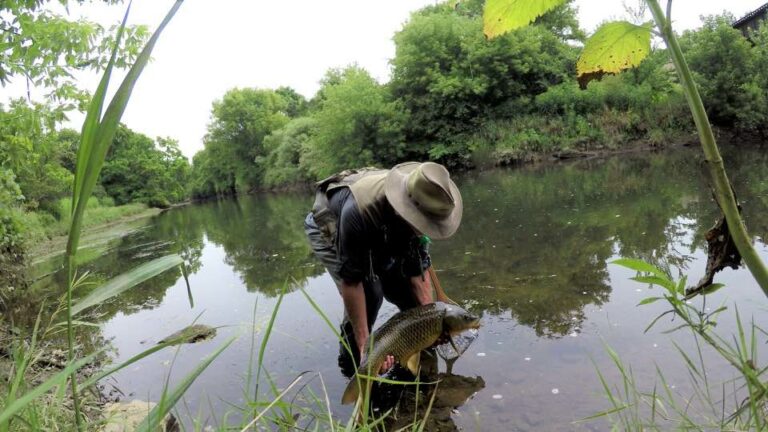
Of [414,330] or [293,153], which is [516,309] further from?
[293,153]

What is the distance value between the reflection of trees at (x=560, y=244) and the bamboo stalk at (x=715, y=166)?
3.30 metres

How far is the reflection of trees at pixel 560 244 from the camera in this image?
4.57 metres

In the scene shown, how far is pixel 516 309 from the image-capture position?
4469 millimetres

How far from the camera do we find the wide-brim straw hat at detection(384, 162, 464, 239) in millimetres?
2697

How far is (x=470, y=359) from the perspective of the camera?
3.68 metres

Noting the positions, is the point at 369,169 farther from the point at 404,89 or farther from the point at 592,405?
the point at 404,89

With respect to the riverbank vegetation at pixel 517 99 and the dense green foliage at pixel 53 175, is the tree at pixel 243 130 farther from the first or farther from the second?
the riverbank vegetation at pixel 517 99

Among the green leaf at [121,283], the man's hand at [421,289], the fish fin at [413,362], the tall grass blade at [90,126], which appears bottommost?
the fish fin at [413,362]

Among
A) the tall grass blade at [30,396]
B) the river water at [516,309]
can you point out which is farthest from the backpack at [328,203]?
the tall grass blade at [30,396]

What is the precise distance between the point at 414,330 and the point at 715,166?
242cm

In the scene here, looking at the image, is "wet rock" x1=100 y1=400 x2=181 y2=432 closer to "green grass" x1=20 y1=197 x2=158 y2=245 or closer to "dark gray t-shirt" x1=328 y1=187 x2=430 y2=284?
"dark gray t-shirt" x1=328 y1=187 x2=430 y2=284

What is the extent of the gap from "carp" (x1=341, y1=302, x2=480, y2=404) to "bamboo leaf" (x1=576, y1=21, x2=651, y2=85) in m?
2.11

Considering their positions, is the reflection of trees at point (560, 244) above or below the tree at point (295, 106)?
below

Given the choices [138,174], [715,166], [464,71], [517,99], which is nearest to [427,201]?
[715,166]
